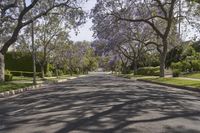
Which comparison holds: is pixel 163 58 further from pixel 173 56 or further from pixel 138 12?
pixel 173 56

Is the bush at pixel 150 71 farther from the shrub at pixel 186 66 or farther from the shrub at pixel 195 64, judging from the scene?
the shrub at pixel 195 64

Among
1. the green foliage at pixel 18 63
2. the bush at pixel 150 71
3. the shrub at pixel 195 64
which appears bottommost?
the bush at pixel 150 71

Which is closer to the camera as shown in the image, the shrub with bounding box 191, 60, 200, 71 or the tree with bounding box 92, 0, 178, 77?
the tree with bounding box 92, 0, 178, 77

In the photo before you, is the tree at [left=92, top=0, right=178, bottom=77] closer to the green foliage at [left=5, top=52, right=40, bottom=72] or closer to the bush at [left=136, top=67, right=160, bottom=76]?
the bush at [left=136, top=67, right=160, bottom=76]

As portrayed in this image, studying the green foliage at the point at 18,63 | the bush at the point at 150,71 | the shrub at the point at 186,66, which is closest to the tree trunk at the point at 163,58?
the shrub at the point at 186,66

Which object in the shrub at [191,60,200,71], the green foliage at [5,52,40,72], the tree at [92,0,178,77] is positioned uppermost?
the tree at [92,0,178,77]

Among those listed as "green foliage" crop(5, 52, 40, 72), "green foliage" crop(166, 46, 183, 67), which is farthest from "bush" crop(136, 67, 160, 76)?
"green foliage" crop(5, 52, 40, 72)

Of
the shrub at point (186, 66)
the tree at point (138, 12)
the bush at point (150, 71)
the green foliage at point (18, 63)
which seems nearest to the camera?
the tree at point (138, 12)

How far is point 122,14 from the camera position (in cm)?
4856

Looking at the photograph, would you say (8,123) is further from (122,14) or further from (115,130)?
(122,14)

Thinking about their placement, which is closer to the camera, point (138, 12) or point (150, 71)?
point (138, 12)

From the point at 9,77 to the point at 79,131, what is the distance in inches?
1479

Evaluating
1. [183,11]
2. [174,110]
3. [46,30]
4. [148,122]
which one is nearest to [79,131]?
[148,122]

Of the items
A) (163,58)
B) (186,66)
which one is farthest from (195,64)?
(163,58)
